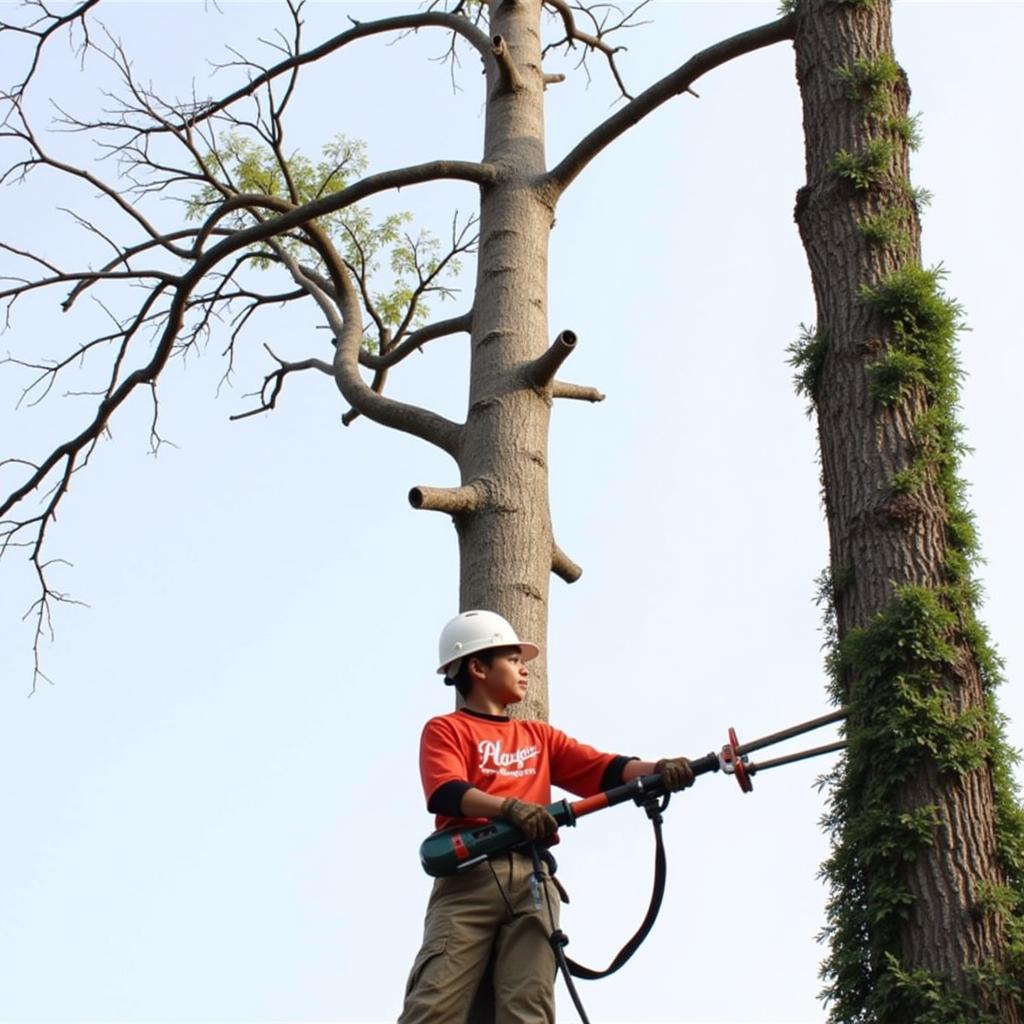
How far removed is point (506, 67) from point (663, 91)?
3.84 feet

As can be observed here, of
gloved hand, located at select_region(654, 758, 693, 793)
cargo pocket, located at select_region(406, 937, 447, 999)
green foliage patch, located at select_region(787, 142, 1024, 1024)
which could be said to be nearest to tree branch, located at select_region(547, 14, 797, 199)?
green foliage patch, located at select_region(787, 142, 1024, 1024)

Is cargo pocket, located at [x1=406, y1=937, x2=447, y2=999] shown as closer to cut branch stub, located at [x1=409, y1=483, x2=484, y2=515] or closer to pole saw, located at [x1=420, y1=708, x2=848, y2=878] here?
pole saw, located at [x1=420, y1=708, x2=848, y2=878]

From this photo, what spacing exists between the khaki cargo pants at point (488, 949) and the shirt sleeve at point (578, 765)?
395 millimetres

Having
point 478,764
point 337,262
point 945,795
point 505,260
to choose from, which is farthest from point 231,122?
point 945,795

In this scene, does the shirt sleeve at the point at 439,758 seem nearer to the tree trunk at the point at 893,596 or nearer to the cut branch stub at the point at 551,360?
Answer: the tree trunk at the point at 893,596

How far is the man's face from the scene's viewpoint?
16.3 ft

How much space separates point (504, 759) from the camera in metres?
4.74

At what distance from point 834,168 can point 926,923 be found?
267 cm

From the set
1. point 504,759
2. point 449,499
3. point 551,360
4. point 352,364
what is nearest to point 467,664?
point 504,759

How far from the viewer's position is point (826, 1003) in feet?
14.7

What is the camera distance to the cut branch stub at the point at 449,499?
5.94 metres

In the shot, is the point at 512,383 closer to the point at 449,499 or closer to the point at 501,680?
the point at 449,499

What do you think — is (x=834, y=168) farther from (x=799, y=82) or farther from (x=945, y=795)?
(x=945, y=795)

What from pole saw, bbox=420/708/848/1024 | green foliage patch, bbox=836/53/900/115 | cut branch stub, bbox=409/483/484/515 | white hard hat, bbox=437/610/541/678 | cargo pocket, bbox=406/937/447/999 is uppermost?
green foliage patch, bbox=836/53/900/115
